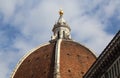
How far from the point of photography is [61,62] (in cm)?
Answer: 6888

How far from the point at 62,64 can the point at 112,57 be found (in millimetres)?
33191

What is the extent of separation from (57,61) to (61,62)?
2.16 ft

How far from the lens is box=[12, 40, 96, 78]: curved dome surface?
68.3 m

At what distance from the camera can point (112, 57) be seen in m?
35.7

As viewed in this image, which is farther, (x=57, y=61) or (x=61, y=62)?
(x=61, y=62)

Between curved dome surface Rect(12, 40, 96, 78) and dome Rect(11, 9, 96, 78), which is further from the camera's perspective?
curved dome surface Rect(12, 40, 96, 78)

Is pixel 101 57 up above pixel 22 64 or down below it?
below

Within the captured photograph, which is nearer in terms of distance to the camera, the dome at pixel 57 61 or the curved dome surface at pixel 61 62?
the dome at pixel 57 61

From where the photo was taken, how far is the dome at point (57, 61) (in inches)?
2680

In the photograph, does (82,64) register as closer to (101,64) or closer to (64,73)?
(64,73)

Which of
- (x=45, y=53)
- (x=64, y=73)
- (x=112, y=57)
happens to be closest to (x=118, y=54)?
(x=112, y=57)

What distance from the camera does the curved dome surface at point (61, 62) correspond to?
224 feet

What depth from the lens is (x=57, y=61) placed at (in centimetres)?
6850

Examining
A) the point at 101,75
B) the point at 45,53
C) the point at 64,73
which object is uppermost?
the point at 45,53
